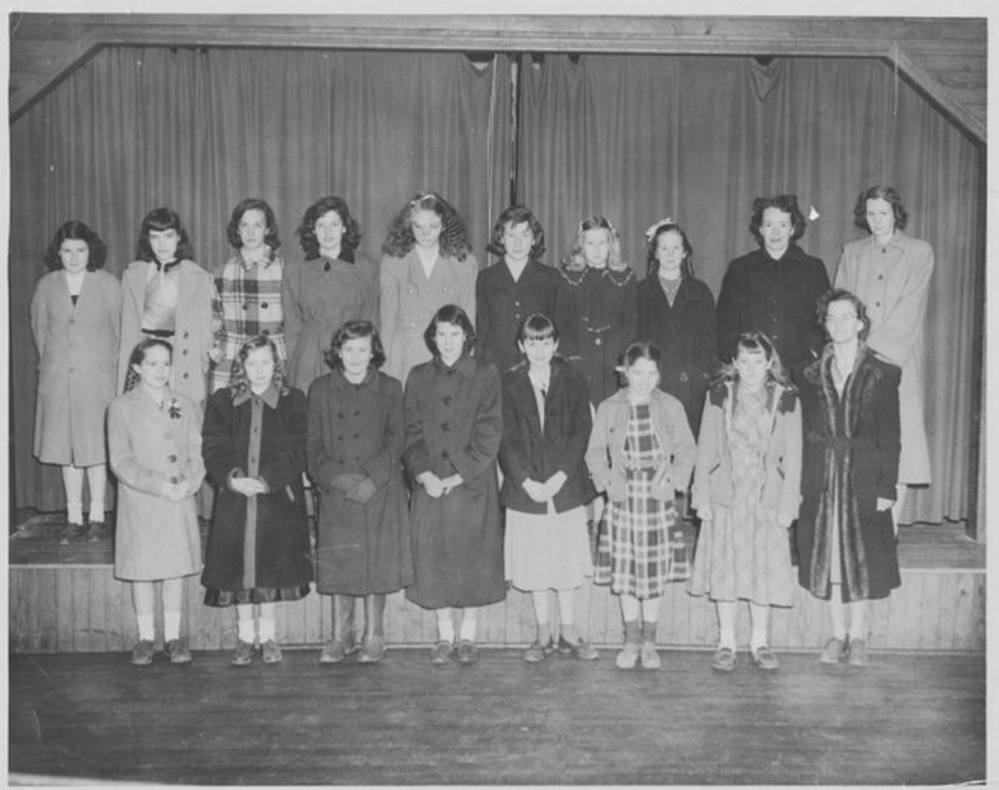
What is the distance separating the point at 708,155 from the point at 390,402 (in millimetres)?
2596

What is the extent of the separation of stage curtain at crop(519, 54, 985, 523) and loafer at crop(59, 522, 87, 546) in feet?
9.38

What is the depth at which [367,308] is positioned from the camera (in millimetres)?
4902

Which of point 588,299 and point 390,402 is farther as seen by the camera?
point 588,299

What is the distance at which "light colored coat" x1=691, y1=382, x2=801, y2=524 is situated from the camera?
4.34m

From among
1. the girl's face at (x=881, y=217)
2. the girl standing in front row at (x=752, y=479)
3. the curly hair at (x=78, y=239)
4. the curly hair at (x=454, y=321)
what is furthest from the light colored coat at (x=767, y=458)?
the curly hair at (x=78, y=239)

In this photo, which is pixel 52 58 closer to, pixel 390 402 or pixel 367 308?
pixel 367 308

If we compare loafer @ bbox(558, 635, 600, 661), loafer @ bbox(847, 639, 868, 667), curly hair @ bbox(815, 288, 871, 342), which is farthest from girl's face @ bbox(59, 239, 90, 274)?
loafer @ bbox(847, 639, 868, 667)

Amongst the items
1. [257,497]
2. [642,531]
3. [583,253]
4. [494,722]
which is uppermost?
[583,253]

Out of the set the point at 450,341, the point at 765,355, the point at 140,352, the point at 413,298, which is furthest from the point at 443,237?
the point at 765,355

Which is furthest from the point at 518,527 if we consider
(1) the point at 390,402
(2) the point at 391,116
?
(2) the point at 391,116

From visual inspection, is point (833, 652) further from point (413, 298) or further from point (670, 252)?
point (413, 298)

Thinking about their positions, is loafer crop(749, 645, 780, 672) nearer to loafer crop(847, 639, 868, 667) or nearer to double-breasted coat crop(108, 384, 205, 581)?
loafer crop(847, 639, 868, 667)

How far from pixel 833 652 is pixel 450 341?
206cm

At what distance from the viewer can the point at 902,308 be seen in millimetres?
4961
